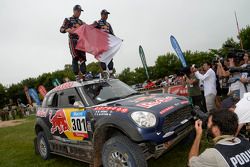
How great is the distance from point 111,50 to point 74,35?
1226 mm

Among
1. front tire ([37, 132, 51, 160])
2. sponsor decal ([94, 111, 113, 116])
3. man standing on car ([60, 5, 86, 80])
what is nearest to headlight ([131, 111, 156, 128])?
sponsor decal ([94, 111, 113, 116])

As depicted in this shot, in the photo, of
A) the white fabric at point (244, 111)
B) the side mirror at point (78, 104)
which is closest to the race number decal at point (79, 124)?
the side mirror at point (78, 104)

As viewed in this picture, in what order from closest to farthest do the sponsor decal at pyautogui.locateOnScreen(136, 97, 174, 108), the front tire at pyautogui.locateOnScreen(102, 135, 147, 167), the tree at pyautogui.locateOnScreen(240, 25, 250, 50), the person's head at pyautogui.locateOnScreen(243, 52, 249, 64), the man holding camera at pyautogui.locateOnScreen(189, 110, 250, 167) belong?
1. the man holding camera at pyautogui.locateOnScreen(189, 110, 250, 167)
2. the front tire at pyautogui.locateOnScreen(102, 135, 147, 167)
3. the sponsor decal at pyautogui.locateOnScreen(136, 97, 174, 108)
4. the person's head at pyautogui.locateOnScreen(243, 52, 249, 64)
5. the tree at pyautogui.locateOnScreen(240, 25, 250, 50)

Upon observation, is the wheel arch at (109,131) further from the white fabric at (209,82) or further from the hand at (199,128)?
the white fabric at (209,82)

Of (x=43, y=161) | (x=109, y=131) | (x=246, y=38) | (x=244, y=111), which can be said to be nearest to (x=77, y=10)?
(x=43, y=161)

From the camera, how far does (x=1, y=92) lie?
66.5 metres

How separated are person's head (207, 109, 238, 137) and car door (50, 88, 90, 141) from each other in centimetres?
307

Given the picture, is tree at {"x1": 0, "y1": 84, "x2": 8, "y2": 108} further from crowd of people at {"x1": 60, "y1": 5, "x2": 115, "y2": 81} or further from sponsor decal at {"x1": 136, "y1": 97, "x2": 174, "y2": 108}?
sponsor decal at {"x1": 136, "y1": 97, "x2": 174, "y2": 108}

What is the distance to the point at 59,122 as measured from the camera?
6.21m

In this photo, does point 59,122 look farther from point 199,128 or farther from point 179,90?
point 179,90

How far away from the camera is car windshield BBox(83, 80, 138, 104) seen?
224 inches

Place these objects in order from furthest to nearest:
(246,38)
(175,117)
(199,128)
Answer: (246,38) → (175,117) → (199,128)

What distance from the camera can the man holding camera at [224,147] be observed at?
235cm

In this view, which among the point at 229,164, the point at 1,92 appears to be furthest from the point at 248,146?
the point at 1,92
